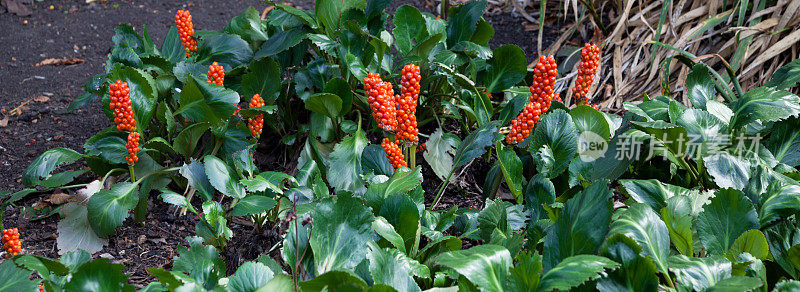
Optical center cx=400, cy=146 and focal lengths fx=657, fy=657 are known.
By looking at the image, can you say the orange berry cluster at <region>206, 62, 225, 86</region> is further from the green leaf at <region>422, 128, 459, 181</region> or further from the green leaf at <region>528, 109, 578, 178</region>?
the green leaf at <region>528, 109, 578, 178</region>

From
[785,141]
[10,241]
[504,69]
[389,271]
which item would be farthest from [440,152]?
[10,241]

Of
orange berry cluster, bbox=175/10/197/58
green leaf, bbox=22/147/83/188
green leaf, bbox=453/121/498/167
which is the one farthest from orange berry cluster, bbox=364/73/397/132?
green leaf, bbox=22/147/83/188

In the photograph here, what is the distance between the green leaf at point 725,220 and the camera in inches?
70.2

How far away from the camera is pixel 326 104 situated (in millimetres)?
2557

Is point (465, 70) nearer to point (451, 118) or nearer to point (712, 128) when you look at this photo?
point (451, 118)

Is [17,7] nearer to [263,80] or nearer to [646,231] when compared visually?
[263,80]

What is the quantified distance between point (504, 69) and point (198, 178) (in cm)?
136

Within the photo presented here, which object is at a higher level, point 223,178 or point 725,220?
point 725,220

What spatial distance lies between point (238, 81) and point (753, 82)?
8.67 ft

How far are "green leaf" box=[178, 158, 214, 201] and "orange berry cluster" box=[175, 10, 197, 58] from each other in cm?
77

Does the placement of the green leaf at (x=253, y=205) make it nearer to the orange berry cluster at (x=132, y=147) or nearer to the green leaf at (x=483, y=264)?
the orange berry cluster at (x=132, y=147)

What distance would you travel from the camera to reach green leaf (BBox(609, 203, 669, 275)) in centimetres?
163

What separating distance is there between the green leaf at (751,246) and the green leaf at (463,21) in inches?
57.5

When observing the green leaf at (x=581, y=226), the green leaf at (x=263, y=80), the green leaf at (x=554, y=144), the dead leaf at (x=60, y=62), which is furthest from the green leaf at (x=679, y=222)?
the dead leaf at (x=60, y=62)
